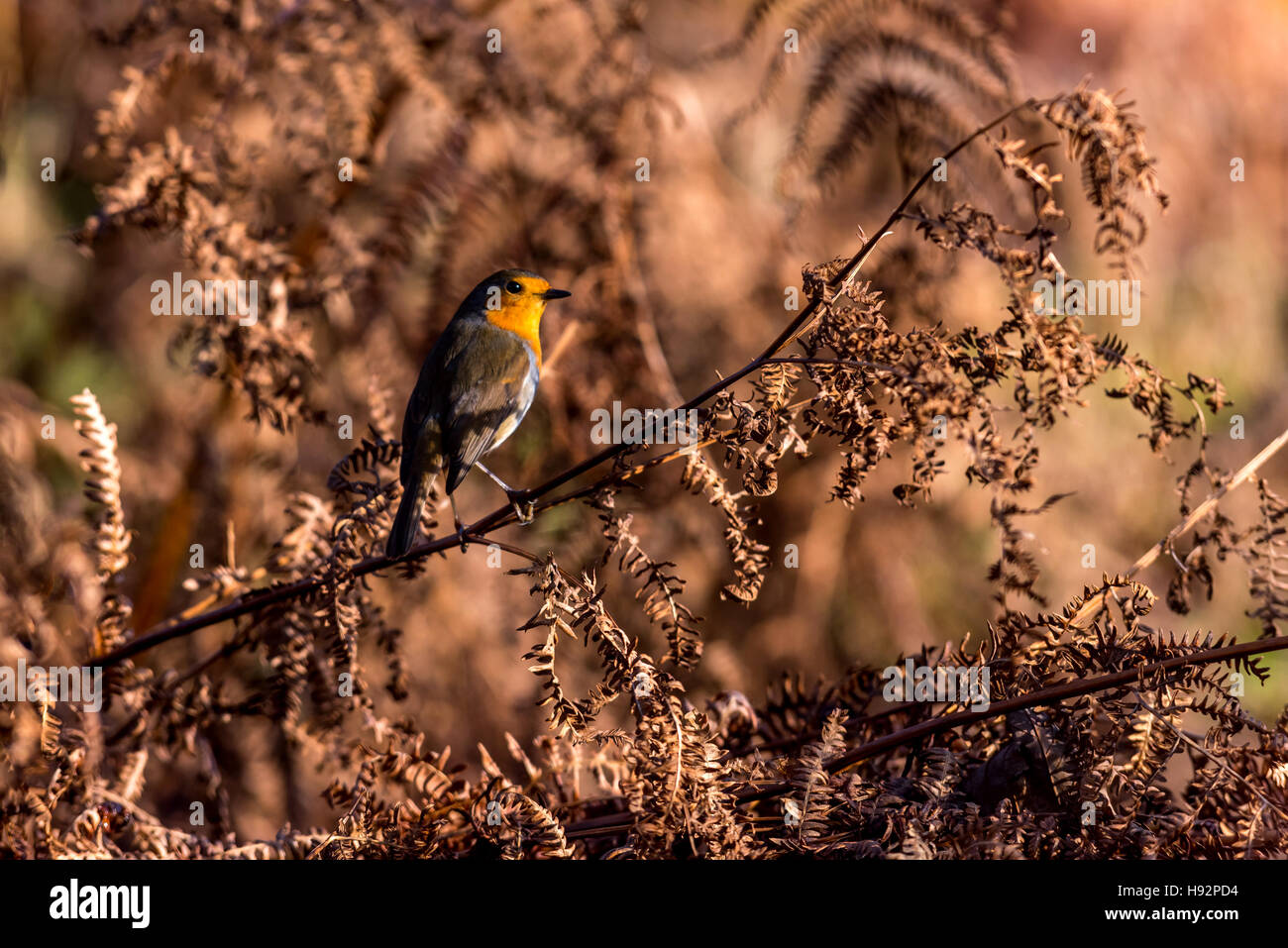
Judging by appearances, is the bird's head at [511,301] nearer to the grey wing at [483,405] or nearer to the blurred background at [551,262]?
the grey wing at [483,405]

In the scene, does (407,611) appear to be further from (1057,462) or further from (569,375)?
(1057,462)

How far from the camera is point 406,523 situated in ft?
5.92

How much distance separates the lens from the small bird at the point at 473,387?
204 centimetres

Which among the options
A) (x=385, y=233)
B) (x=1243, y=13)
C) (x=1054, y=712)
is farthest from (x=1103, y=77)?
(x=1054, y=712)

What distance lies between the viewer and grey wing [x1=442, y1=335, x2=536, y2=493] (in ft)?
7.20

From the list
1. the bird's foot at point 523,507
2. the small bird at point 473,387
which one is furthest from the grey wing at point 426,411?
the bird's foot at point 523,507

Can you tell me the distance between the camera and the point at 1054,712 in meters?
1.57

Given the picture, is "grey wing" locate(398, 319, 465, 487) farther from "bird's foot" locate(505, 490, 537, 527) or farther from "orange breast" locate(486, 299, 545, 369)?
"bird's foot" locate(505, 490, 537, 527)

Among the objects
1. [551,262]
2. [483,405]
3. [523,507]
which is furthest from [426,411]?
[551,262]

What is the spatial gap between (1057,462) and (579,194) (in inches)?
91.5

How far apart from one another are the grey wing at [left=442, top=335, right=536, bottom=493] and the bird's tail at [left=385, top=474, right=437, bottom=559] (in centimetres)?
16

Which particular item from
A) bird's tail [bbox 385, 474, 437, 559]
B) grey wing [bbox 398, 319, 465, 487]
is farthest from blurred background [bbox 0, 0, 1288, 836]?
bird's tail [bbox 385, 474, 437, 559]

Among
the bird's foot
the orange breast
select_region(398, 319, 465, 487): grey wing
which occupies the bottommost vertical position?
the bird's foot
